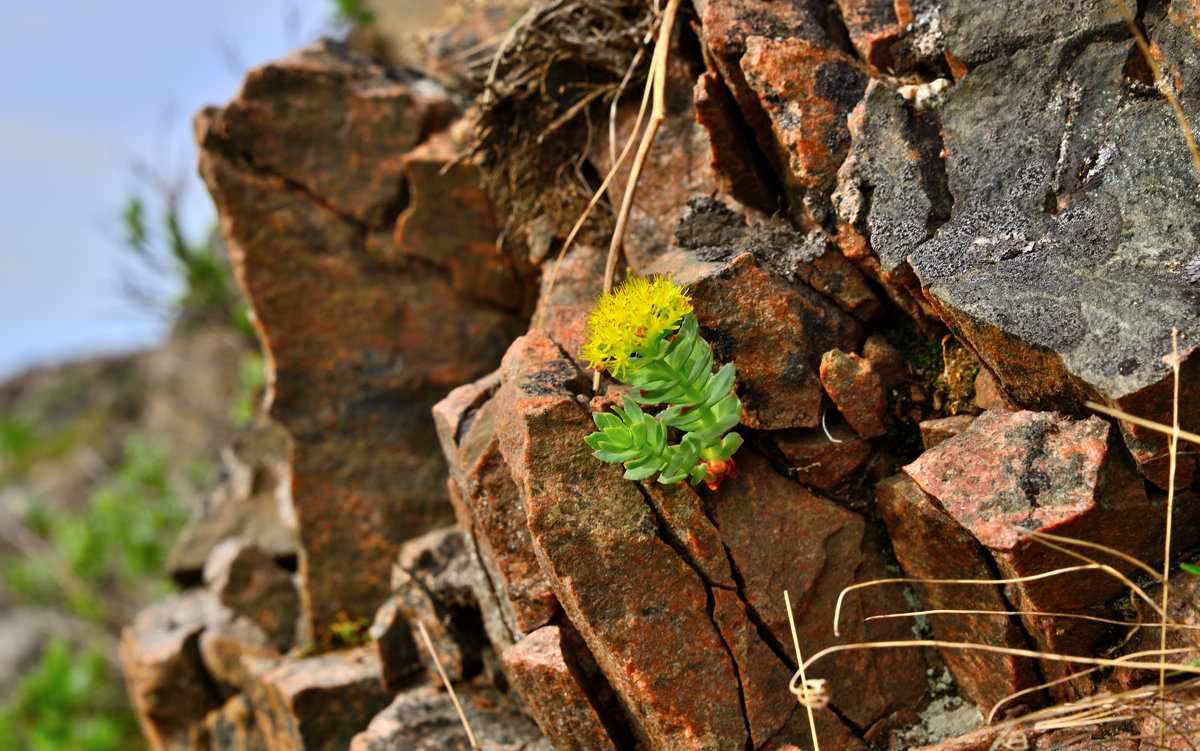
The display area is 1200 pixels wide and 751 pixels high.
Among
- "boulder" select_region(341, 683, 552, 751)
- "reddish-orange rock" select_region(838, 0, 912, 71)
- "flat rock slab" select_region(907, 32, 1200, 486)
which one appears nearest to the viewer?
"flat rock slab" select_region(907, 32, 1200, 486)

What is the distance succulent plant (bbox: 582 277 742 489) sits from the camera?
230cm

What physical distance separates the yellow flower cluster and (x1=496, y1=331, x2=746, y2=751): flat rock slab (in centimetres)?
37

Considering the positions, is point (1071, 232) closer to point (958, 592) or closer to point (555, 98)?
point (958, 592)

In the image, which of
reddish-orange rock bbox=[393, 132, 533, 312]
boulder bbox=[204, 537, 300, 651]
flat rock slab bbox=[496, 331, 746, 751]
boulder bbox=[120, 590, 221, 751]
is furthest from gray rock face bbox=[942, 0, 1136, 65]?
boulder bbox=[120, 590, 221, 751]

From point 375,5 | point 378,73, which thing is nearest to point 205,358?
point 375,5

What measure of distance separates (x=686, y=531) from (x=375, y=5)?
6300mm

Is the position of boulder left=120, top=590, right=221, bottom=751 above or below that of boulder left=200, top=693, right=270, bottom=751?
above

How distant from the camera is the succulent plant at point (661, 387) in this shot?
90.4 inches

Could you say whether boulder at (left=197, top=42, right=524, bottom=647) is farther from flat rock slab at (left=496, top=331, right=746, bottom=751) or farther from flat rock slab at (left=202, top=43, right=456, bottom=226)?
flat rock slab at (left=496, top=331, right=746, bottom=751)

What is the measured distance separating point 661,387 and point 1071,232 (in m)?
1.25

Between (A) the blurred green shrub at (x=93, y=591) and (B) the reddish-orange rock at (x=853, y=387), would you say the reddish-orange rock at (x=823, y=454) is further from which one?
(A) the blurred green shrub at (x=93, y=591)

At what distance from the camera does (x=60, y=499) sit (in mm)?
14055

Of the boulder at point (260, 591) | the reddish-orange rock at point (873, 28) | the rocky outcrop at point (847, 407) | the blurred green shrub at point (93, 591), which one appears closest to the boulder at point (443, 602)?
the rocky outcrop at point (847, 407)

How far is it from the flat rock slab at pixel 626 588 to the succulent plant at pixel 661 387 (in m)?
0.16
